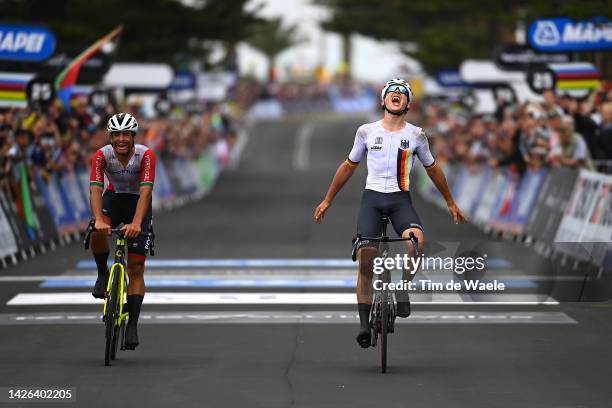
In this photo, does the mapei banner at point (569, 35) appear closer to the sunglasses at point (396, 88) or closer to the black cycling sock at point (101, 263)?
the sunglasses at point (396, 88)

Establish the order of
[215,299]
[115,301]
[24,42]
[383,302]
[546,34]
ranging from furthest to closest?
[546,34]
[24,42]
[215,299]
[115,301]
[383,302]

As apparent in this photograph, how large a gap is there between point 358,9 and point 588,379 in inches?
3018

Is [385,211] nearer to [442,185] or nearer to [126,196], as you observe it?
[442,185]

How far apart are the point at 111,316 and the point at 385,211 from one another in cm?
219

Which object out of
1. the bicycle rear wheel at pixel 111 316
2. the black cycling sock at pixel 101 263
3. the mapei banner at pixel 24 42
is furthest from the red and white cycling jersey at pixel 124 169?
the mapei banner at pixel 24 42

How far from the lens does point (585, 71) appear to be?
27.8 m

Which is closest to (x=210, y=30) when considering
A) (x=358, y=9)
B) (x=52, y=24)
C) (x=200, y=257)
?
(x=52, y=24)

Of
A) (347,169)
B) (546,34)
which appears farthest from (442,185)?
(546,34)

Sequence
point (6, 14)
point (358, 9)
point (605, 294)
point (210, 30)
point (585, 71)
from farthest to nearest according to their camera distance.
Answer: point (358, 9), point (210, 30), point (6, 14), point (585, 71), point (605, 294)

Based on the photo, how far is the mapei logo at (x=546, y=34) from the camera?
2645 centimetres

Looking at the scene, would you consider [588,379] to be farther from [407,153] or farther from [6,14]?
[6,14]

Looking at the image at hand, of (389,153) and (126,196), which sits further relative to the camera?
(126,196)

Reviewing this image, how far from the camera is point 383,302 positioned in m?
11.4

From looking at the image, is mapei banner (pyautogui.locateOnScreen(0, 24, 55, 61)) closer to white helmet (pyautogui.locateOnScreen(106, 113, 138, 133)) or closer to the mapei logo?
the mapei logo
